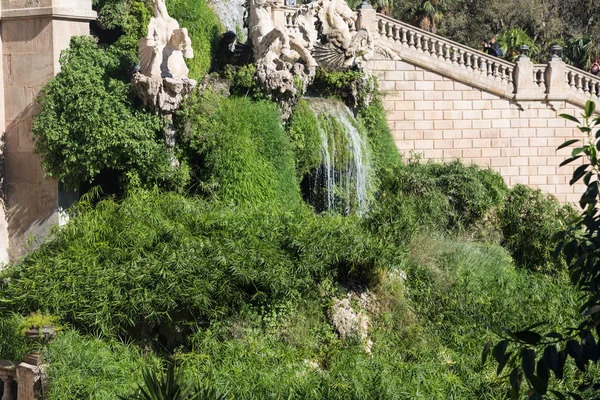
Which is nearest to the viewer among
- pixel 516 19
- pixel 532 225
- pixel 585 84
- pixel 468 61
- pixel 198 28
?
pixel 198 28

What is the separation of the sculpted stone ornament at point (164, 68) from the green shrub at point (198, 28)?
3.89 feet

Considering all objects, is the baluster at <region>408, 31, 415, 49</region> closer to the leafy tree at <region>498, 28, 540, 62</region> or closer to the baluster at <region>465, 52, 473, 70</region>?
the baluster at <region>465, 52, 473, 70</region>

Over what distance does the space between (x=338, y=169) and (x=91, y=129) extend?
4.54 metres

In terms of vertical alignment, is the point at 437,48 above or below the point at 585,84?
above

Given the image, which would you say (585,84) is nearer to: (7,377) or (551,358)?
(7,377)

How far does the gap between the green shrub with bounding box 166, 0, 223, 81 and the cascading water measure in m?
2.00

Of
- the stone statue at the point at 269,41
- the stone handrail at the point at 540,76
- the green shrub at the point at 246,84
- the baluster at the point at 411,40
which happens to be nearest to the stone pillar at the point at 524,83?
the stone handrail at the point at 540,76

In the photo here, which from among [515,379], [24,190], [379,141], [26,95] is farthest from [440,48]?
[515,379]

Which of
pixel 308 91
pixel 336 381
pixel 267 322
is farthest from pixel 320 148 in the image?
pixel 336 381

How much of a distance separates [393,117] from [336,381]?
10.8 meters

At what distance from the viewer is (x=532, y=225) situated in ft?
64.4

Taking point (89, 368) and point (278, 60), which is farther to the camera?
point (278, 60)

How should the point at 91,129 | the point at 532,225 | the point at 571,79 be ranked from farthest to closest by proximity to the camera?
the point at 571,79, the point at 532,225, the point at 91,129

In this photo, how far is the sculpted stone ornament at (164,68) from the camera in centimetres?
1658
